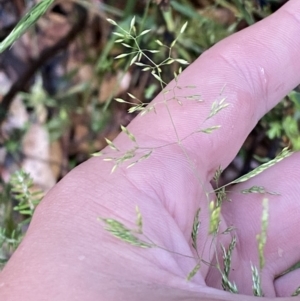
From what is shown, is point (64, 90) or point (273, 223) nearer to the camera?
point (273, 223)

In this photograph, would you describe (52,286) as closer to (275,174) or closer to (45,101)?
(275,174)

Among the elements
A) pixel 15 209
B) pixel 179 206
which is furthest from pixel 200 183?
pixel 15 209

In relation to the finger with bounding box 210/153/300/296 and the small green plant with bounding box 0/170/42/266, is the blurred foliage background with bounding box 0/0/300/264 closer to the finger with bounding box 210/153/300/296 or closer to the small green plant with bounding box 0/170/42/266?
the small green plant with bounding box 0/170/42/266

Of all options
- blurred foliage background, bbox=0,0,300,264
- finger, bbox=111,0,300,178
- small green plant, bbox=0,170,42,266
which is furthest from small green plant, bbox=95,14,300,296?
blurred foliage background, bbox=0,0,300,264


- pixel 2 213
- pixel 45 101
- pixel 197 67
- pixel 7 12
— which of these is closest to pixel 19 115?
pixel 45 101

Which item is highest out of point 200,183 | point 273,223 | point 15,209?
point 15,209

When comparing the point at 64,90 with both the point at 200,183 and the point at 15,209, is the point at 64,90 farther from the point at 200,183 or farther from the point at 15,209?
the point at 200,183

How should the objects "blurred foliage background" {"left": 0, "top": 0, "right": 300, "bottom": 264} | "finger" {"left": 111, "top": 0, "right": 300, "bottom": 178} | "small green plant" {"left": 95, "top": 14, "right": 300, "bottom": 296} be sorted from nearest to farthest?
"small green plant" {"left": 95, "top": 14, "right": 300, "bottom": 296} → "finger" {"left": 111, "top": 0, "right": 300, "bottom": 178} → "blurred foliage background" {"left": 0, "top": 0, "right": 300, "bottom": 264}

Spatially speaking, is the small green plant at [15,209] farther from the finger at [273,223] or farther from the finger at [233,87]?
the finger at [273,223]

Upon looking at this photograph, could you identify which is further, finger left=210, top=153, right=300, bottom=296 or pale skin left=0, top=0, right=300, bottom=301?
finger left=210, top=153, right=300, bottom=296
